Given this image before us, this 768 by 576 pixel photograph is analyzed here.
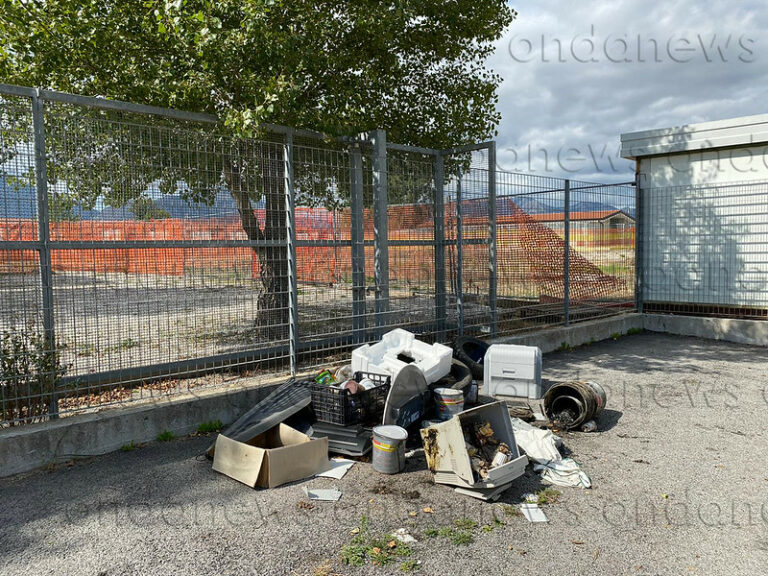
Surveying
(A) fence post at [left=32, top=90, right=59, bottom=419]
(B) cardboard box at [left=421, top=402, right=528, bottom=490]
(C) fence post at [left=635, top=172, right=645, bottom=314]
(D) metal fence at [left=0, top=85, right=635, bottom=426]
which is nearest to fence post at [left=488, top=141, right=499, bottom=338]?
(D) metal fence at [left=0, top=85, right=635, bottom=426]

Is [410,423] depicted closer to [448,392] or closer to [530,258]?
[448,392]

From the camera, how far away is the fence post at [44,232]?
4395mm

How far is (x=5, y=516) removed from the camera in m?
3.56

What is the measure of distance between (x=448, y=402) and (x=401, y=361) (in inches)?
30.4

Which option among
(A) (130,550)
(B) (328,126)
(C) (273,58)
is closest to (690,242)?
(B) (328,126)

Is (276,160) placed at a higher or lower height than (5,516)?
higher

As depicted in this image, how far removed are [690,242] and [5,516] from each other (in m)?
11.4

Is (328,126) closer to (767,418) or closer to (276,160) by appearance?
(276,160)

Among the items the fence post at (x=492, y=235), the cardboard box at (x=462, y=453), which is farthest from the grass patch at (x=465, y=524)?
the fence post at (x=492, y=235)

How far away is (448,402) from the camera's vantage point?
4.97 metres

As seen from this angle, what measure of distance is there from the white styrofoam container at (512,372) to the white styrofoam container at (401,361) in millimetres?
769

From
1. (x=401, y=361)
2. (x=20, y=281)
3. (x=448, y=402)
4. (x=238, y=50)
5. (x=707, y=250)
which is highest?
(x=238, y=50)

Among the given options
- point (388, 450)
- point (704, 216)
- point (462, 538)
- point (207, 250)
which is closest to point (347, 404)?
point (388, 450)

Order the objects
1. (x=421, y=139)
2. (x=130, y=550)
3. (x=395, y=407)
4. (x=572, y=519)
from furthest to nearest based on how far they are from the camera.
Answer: (x=421, y=139)
(x=395, y=407)
(x=572, y=519)
(x=130, y=550)
